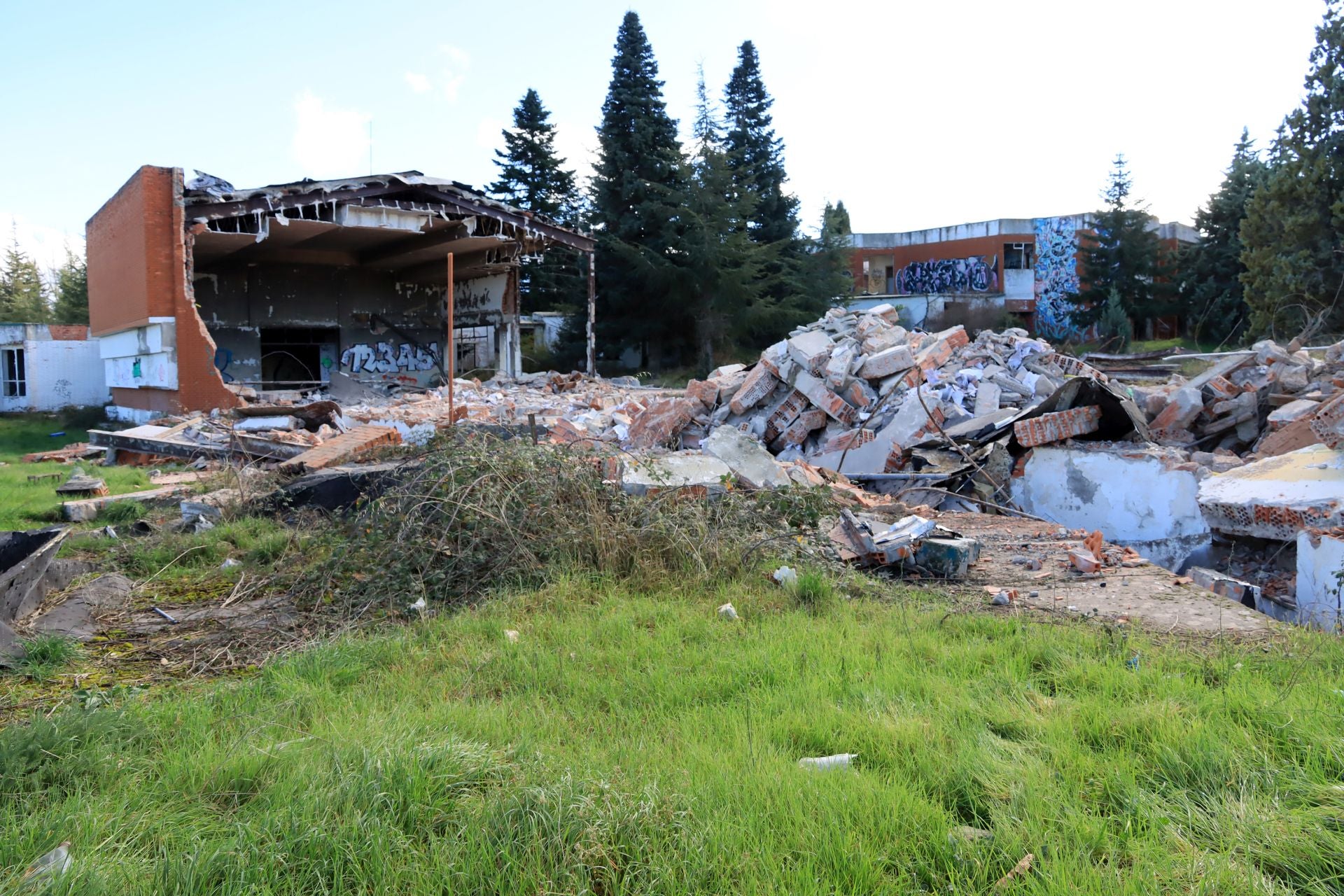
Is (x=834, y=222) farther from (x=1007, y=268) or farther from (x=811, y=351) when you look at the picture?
(x=811, y=351)

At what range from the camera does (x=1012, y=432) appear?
9734 mm

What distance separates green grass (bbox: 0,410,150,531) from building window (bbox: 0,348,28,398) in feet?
14.8

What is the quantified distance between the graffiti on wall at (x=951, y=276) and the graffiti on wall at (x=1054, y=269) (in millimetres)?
2171

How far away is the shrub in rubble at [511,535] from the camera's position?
560cm

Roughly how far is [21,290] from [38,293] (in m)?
1.07

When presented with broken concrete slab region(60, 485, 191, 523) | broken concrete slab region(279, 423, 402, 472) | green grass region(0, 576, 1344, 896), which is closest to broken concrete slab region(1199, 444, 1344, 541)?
green grass region(0, 576, 1344, 896)

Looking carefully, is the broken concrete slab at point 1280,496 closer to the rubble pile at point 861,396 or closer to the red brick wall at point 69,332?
the rubble pile at point 861,396

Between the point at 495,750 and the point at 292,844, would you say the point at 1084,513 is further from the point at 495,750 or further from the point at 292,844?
the point at 292,844

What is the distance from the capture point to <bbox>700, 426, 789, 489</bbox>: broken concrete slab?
7672 mm

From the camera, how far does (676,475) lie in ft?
23.2

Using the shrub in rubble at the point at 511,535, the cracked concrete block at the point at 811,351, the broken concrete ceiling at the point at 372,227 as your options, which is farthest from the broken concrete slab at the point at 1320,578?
the broken concrete ceiling at the point at 372,227

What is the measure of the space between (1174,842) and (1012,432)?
771 cm

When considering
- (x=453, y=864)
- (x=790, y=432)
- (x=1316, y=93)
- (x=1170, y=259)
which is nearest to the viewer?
(x=453, y=864)

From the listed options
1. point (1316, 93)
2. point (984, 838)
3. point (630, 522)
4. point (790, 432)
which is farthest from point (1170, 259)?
point (984, 838)
